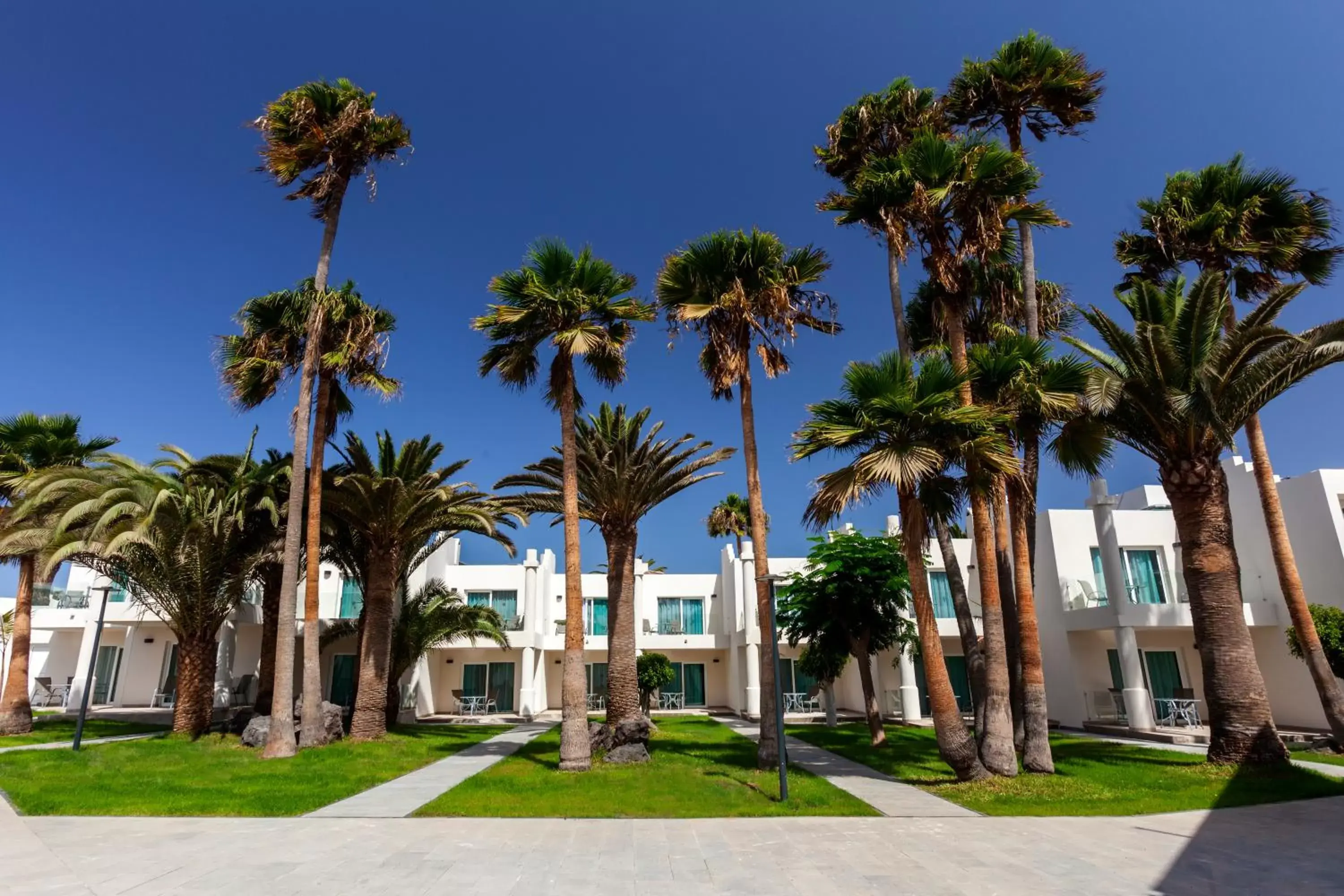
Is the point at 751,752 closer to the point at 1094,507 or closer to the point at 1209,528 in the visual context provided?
the point at 1209,528

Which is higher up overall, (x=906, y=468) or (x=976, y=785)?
(x=906, y=468)

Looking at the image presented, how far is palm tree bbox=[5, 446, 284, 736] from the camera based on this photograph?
1825 cm

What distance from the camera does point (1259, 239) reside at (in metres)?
16.0

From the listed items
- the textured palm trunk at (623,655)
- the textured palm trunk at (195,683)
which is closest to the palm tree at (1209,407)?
the textured palm trunk at (623,655)

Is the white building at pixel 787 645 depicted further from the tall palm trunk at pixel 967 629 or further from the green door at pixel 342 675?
the tall palm trunk at pixel 967 629

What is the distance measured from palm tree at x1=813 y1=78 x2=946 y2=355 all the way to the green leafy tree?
17.9ft

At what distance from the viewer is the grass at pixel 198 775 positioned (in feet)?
33.2

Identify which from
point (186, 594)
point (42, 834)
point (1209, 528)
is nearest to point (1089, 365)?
point (1209, 528)

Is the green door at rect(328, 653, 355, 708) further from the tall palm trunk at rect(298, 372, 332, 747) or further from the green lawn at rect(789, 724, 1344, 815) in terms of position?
the green lawn at rect(789, 724, 1344, 815)

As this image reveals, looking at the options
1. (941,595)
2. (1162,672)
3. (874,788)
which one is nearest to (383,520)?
(874,788)

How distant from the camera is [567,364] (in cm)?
1661

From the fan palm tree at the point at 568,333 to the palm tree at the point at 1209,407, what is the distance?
31.4 ft

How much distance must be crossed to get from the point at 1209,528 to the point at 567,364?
1329cm

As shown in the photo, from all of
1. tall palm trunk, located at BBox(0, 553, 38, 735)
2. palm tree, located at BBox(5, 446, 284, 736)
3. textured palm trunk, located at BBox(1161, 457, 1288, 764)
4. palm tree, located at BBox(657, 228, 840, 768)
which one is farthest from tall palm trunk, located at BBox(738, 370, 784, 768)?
tall palm trunk, located at BBox(0, 553, 38, 735)
